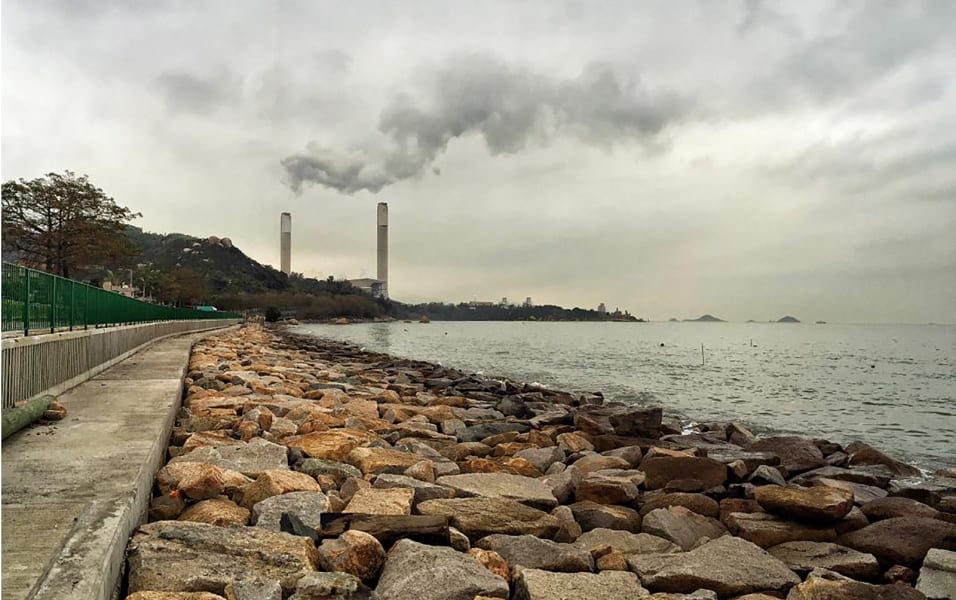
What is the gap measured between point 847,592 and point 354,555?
2.96 m

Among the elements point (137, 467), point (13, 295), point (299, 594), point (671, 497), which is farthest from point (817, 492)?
point (13, 295)

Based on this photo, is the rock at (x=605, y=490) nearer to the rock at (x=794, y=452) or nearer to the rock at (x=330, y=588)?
the rock at (x=330, y=588)

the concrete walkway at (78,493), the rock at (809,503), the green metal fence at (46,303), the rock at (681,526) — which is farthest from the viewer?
the green metal fence at (46,303)

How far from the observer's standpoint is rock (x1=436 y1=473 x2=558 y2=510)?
219 inches

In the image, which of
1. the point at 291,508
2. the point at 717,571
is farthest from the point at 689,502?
the point at 291,508

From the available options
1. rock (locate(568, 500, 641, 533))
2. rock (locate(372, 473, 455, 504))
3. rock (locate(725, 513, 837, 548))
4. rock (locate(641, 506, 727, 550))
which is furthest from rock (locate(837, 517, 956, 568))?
rock (locate(372, 473, 455, 504))

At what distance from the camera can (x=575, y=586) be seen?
371 centimetres

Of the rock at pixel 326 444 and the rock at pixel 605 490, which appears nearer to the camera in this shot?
the rock at pixel 605 490

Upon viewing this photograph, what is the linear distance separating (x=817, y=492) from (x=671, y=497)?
4.06ft

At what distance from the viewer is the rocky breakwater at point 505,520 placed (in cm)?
365

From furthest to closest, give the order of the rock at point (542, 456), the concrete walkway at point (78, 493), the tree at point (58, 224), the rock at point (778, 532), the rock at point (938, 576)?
the tree at point (58, 224)
the rock at point (542, 456)
the rock at point (778, 532)
the rock at point (938, 576)
the concrete walkway at point (78, 493)

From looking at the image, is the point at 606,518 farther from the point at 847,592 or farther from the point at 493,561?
the point at 847,592

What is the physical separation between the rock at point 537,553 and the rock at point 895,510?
3.33 m

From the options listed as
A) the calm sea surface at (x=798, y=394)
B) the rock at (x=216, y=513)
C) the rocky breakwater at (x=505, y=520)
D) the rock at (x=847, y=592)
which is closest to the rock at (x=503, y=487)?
the rocky breakwater at (x=505, y=520)
